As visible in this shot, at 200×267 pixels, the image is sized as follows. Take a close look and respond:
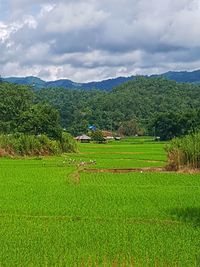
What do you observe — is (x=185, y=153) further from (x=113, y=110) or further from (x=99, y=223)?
(x=113, y=110)

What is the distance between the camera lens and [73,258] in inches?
338

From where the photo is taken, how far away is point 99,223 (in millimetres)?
11828

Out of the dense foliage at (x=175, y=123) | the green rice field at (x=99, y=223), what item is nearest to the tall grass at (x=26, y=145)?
the green rice field at (x=99, y=223)

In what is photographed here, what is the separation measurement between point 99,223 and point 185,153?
1657 centimetres

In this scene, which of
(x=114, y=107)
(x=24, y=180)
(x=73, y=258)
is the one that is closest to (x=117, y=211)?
(x=73, y=258)

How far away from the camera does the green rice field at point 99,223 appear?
341 inches

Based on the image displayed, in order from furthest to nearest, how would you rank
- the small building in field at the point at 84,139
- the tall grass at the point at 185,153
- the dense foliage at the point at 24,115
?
the small building in field at the point at 84,139
the dense foliage at the point at 24,115
the tall grass at the point at 185,153

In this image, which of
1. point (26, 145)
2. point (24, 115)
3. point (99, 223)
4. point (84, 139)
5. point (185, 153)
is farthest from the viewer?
point (84, 139)

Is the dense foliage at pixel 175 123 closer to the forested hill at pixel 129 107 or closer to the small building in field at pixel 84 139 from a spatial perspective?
the small building in field at pixel 84 139

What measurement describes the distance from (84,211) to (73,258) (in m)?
4.90

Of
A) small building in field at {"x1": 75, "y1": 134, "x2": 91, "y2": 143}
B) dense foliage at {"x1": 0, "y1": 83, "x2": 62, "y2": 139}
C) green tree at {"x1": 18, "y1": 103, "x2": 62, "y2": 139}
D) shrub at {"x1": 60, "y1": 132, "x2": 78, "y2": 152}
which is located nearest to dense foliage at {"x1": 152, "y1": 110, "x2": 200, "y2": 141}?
small building in field at {"x1": 75, "y1": 134, "x2": 91, "y2": 143}

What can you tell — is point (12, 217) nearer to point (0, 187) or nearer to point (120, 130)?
point (0, 187)

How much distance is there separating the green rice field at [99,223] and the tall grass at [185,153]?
6.20 meters

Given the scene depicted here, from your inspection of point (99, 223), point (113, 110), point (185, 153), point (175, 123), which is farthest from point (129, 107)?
point (99, 223)
